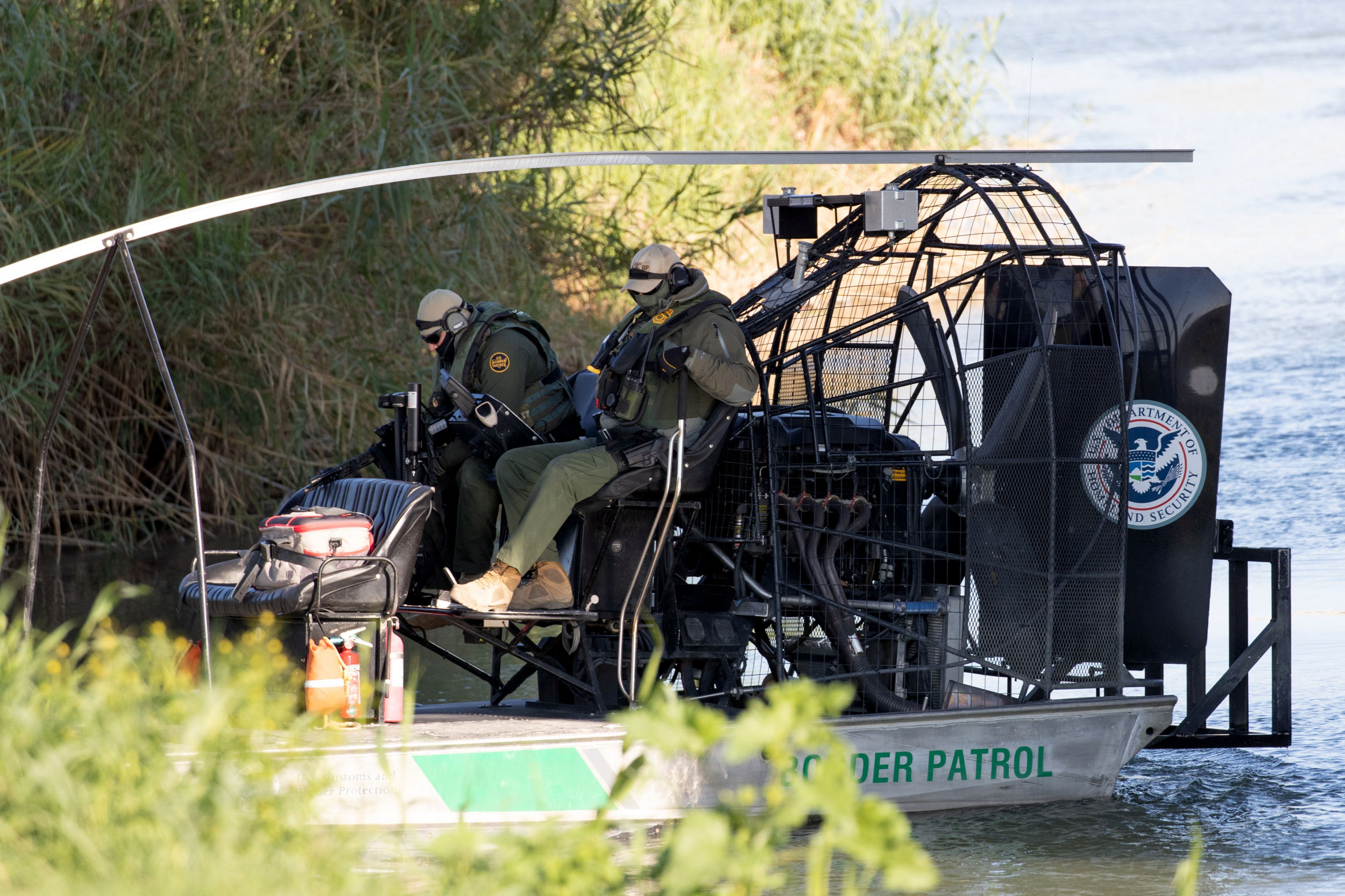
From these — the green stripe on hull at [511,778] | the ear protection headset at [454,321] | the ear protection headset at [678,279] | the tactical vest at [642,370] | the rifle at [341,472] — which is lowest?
the green stripe on hull at [511,778]

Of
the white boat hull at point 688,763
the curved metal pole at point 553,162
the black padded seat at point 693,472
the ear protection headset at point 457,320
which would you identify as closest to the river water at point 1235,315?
the white boat hull at point 688,763

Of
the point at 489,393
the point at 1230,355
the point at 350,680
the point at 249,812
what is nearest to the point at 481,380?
the point at 489,393

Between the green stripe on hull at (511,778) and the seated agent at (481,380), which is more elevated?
the seated agent at (481,380)

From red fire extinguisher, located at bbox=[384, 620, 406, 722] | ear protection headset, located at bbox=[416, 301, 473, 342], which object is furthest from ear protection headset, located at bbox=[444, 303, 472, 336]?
red fire extinguisher, located at bbox=[384, 620, 406, 722]

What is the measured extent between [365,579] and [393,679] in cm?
45

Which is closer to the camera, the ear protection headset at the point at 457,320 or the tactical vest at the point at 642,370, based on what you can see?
the tactical vest at the point at 642,370

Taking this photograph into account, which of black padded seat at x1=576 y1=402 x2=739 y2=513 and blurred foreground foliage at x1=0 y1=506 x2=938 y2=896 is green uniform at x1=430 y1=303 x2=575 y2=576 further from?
blurred foreground foliage at x1=0 y1=506 x2=938 y2=896

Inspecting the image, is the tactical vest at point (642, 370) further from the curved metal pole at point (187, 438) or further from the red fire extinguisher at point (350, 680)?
the curved metal pole at point (187, 438)

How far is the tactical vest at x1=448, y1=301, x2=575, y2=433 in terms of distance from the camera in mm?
7422

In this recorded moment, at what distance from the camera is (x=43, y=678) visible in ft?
14.3

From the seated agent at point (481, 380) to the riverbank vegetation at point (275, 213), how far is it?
4749mm

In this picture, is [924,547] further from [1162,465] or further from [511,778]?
[511,778]

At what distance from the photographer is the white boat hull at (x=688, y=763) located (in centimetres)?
630

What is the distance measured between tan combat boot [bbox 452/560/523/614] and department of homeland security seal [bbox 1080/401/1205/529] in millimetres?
2760
